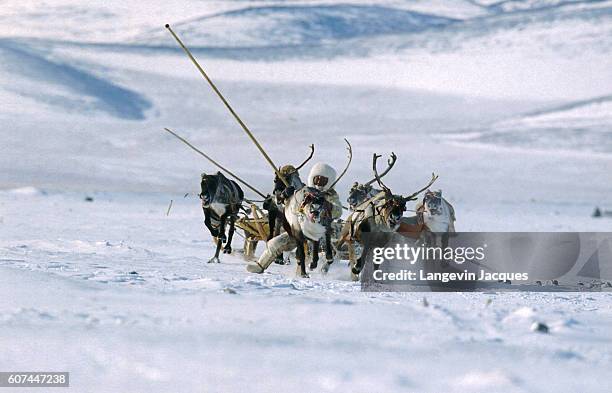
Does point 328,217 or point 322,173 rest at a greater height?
point 322,173

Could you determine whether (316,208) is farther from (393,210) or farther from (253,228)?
(253,228)

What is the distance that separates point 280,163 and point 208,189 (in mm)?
24927

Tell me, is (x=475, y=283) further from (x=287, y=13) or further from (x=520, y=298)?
(x=287, y=13)

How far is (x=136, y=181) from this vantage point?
2909 centimetres

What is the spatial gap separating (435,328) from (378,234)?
2356 mm

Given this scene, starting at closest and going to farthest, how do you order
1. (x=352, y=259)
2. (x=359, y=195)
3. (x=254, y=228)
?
1. (x=352, y=259)
2. (x=359, y=195)
3. (x=254, y=228)

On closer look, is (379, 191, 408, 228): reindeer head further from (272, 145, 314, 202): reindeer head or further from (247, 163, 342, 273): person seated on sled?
(272, 145, 314, 202): reindeer head

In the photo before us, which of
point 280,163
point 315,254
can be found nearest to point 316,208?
point 315,254

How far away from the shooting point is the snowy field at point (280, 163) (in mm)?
3895

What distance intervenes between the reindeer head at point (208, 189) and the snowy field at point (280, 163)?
505mm

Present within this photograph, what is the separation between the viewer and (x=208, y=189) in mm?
7844

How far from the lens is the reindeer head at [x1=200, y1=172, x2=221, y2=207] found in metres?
7.83

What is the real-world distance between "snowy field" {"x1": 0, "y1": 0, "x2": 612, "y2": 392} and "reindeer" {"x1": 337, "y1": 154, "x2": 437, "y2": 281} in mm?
224

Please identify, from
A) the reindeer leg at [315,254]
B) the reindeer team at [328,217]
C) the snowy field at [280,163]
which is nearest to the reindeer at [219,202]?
the snowy field at [280,163]
